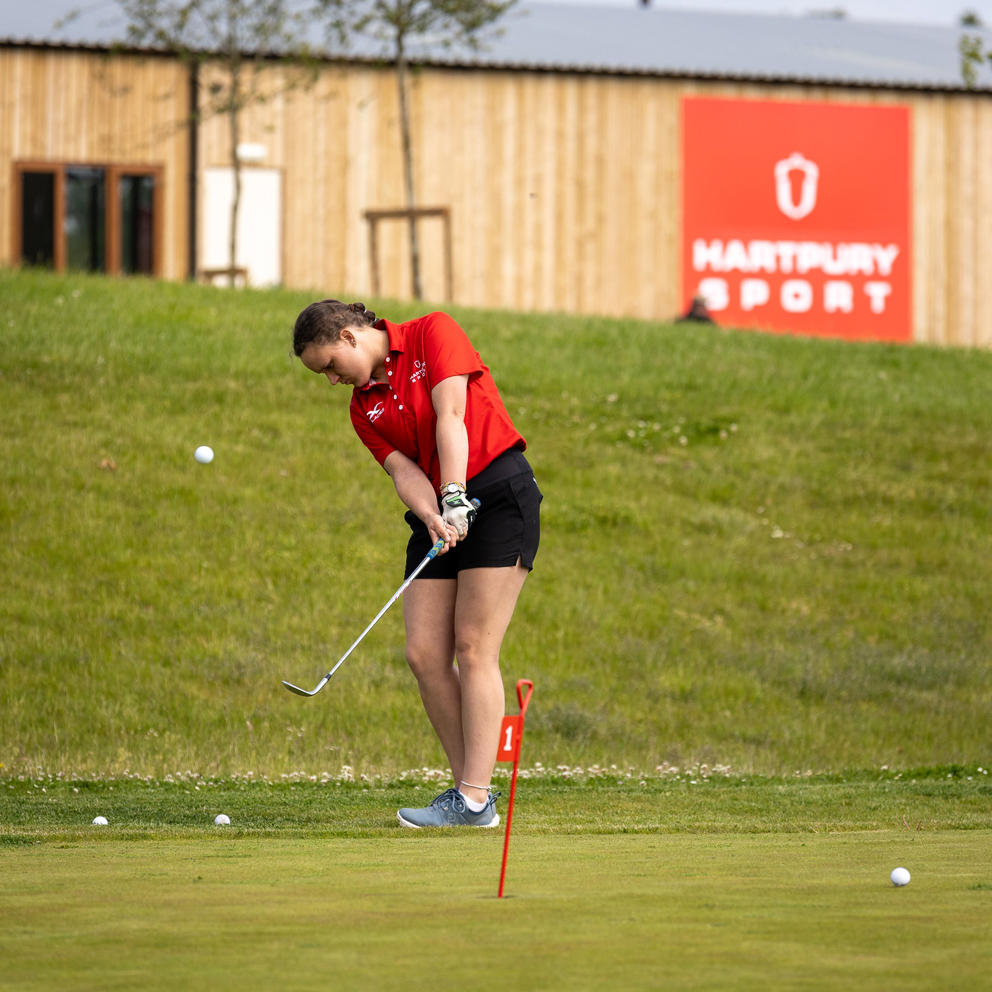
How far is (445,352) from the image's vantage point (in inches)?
211

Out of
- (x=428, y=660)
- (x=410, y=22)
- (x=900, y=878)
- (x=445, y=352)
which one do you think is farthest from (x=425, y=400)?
(x=410, y=22)

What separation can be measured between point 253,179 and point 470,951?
76.0 ft

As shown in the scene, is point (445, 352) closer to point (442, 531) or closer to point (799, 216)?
point (442, 531)

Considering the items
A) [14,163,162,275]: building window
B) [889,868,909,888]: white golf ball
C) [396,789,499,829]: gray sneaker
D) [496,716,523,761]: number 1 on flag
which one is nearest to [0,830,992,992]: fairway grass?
[889,868,909,888]: white golf ball

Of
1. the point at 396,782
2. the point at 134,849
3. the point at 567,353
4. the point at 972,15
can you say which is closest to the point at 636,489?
the point at 567,353

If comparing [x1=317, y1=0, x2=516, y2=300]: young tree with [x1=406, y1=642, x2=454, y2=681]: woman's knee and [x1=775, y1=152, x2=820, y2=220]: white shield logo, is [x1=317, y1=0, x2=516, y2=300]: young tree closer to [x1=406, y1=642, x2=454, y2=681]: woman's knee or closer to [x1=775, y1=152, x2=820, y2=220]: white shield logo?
[x1=775, y1=152, x2=820, y2=220]: white shield logo

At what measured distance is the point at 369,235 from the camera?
24938 millimetres

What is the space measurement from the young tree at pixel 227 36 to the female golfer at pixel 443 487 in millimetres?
17844

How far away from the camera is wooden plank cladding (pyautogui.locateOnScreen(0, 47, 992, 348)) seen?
2455 cm

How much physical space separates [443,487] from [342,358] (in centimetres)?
57

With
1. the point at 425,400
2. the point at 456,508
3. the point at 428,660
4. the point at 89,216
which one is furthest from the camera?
the point at 89,216

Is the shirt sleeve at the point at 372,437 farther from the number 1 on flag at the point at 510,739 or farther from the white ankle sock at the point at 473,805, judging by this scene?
the number 1 on flag at the point at 510,739

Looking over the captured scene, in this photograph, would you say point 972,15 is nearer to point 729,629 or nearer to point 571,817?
point 729,629

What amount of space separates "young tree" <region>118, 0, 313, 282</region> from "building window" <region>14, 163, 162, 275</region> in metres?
1.61
